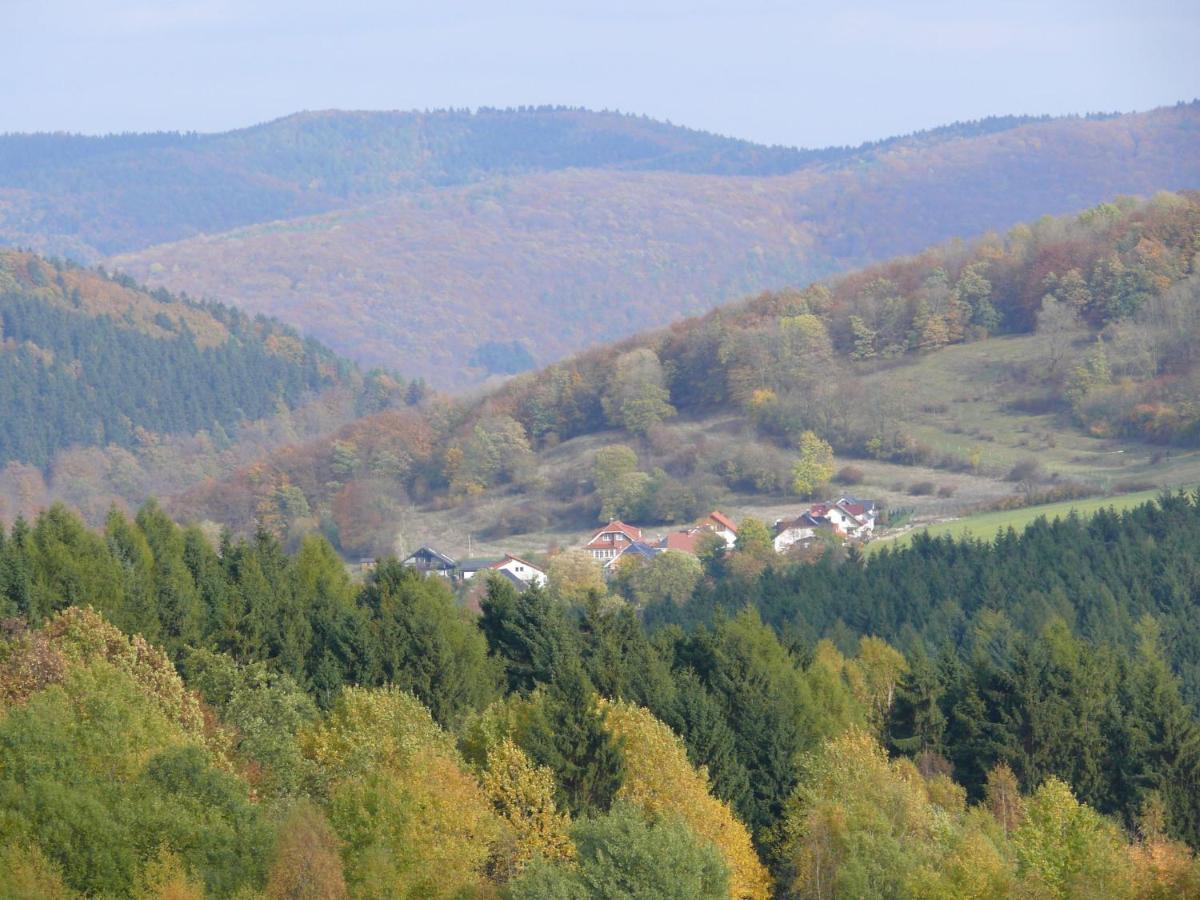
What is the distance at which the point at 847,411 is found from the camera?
135 m

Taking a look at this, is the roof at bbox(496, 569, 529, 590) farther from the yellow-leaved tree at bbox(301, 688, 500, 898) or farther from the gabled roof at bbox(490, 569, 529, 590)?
the yellow-leaved tree at bbox(301, 688, 500, 898)

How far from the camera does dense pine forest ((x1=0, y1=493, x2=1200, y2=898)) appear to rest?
112 feet

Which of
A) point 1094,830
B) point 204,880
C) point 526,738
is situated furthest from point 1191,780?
point 204,880

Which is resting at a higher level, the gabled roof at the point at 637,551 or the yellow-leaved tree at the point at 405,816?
the yellow-leaved tree at the point at 405,816

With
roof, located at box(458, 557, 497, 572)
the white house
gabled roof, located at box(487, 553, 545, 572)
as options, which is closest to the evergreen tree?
the white house

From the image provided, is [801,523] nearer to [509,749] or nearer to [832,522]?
[832,522]

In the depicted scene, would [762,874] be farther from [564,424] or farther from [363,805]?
[564,424]

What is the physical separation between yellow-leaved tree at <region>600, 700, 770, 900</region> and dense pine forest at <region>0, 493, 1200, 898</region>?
71mm

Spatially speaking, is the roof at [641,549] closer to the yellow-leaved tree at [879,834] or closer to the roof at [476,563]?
the roof at [476,563]

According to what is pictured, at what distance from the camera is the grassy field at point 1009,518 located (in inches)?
3964

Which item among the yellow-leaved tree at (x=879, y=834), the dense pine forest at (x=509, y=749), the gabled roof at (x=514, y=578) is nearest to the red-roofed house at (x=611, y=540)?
the gabled roof at (x=514, y=578)

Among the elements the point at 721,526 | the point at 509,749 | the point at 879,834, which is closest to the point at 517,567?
the point at 721,526

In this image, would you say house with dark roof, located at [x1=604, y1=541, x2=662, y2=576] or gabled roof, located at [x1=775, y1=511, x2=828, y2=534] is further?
gabled roof, located at [x1=775, y1=511, x2=828, y2=534]

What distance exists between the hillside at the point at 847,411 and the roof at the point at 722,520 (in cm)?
309
